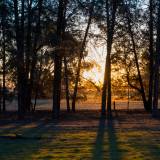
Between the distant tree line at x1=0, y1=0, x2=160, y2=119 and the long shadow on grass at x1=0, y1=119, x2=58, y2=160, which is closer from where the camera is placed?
the long shadow on grass at x1=0, y1=119, x2=58, y2=160

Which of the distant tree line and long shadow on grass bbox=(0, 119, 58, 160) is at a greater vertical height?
the distant tree line

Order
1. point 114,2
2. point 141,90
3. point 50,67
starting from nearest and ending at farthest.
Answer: point 114,2 < point 50,67 < point 141,90

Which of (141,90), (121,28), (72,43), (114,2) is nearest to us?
(72,43)

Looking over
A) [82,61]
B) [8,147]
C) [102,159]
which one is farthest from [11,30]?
[102,159]

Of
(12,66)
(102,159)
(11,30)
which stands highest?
(11,30)

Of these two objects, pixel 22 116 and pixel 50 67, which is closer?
pixel 22 116

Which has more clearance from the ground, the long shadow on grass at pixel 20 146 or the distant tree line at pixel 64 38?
the distant tree line at pixel 64 38

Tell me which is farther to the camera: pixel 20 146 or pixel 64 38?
pixel 64 38

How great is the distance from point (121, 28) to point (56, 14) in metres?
6.91

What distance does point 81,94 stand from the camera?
2163 inches

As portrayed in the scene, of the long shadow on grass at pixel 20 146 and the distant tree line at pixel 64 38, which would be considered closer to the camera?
the long shadow on grass at pixel 20 146

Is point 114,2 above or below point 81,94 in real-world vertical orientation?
above

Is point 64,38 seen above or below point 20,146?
above

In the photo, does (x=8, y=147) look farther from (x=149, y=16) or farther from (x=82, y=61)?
(x=82, y=61)
